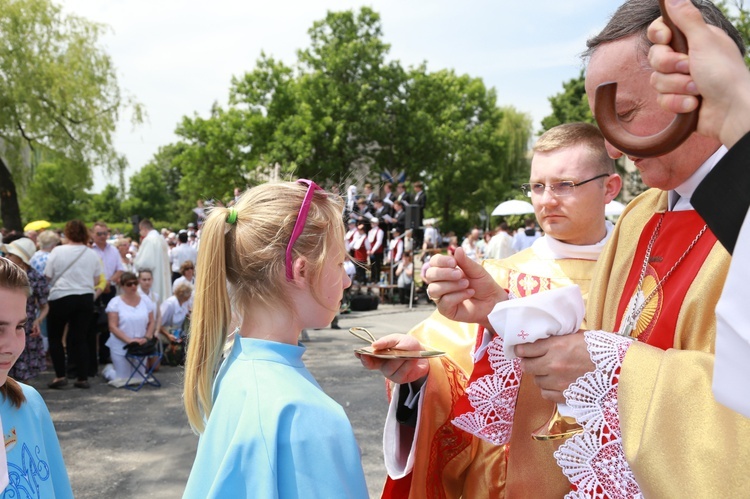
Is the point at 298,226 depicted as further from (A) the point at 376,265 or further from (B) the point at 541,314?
(A) the point at 376,265

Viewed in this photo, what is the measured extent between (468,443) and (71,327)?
6843 millimetres

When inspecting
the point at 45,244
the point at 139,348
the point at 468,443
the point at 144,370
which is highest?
the point at 45,244

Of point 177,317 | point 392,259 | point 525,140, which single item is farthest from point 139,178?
point 177,317

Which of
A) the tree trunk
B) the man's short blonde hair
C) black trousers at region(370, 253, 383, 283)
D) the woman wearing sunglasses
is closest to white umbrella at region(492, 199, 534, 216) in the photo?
black trousers at region(370, 253, 383, 283)

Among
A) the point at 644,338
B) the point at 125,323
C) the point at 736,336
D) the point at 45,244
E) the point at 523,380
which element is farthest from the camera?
the point at 45,244

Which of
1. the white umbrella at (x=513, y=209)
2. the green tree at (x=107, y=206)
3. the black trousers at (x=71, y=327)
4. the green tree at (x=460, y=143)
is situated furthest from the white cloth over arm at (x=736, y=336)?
the green tree at (x=107, y=206)

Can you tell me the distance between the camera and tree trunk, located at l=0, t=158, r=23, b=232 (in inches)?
729

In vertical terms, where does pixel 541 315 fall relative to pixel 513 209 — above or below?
above

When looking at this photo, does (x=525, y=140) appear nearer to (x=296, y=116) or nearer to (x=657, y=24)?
(x=296, y=116)

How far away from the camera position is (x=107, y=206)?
7638 cm

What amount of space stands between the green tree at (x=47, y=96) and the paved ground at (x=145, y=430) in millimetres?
11837

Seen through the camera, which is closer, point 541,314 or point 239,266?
point 541,314

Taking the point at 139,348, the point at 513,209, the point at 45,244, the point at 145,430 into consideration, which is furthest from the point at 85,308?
the point at 513,209

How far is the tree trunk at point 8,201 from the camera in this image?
729 inches
